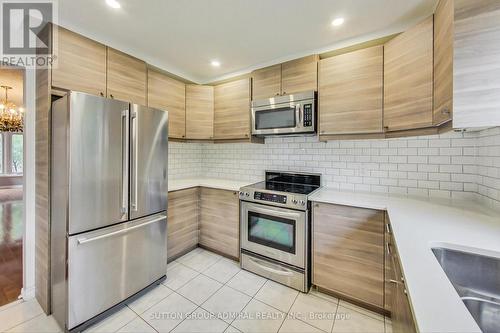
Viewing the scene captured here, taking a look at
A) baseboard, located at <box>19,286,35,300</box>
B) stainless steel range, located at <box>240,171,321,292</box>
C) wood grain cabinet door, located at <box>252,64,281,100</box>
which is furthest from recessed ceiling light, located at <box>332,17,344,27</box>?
baseboard, located at <box>19,286,35,300</box>

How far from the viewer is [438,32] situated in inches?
55.2

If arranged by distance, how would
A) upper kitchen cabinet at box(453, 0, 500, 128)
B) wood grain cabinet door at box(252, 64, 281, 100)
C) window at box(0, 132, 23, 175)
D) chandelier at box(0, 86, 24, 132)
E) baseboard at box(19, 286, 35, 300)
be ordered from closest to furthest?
upper kitchen cabinet at box(453, 0, 500, 128) → baseboard at box(19, 286, 35, 300) → wood grain cabinet door at box(252, 64, 281, 100) → chandelier at box(0, 86, 24, 132) → window at box(0, 132, 23, 175)

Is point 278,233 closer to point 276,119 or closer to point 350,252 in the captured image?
point 350,252

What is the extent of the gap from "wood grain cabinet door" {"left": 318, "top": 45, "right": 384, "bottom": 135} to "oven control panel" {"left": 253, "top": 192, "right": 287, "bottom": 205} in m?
0.80

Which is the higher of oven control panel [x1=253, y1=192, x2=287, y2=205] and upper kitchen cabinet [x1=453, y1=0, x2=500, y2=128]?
upper kitchen cabinet [x1=453, y1=0, x2=500, y2=128]

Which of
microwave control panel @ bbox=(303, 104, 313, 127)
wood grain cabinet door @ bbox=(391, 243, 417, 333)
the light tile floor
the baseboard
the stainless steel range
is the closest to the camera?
wood grain cabinet door @ bbox=(391, 243, 417, 333)

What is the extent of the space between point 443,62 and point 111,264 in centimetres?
279

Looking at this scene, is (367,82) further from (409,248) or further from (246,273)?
(246,273)

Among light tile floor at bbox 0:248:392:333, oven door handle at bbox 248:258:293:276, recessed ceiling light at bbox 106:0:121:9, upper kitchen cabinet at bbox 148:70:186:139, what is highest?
recessed ceiling light at bbox 106:0:121:9

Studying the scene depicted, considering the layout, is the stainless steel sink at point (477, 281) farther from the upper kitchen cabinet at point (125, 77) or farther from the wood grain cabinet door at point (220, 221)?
the upper kitchen cabinet at point (125, 77)

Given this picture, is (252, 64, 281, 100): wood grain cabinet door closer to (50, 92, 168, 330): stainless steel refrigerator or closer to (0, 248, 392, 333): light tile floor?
(50, 92, 168, 330): stainless steel refrigerator

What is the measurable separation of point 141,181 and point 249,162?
5.07 ft

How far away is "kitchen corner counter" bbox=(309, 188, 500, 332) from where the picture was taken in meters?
0.55

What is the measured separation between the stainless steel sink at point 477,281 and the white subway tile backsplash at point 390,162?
2.99 feet
